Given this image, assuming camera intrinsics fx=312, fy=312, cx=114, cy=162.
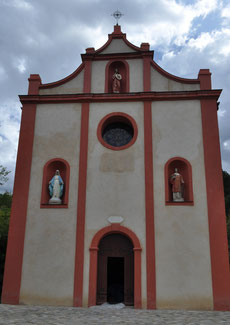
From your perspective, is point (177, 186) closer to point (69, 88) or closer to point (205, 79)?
point (205, 79)

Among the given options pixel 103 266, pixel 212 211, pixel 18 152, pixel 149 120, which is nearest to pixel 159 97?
pixel 149 120

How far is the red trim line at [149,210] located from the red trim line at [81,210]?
233 cm

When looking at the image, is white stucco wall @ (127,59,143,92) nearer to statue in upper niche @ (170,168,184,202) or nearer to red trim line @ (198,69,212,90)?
red trim line @ (198,69,212,90)

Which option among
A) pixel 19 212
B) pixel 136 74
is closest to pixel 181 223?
pixel 19 212

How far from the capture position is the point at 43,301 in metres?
10.8

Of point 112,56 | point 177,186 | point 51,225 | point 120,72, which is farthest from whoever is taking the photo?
point 120,72

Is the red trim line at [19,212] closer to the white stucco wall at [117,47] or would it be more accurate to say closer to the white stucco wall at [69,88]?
the white stucco wall at [69,88]

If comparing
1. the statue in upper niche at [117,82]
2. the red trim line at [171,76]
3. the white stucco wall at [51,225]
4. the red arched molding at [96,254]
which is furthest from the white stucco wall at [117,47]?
the red arched molding at [96,254]

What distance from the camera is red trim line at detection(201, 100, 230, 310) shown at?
412 inches

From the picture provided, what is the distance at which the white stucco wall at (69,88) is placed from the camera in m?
13.4

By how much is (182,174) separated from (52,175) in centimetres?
516

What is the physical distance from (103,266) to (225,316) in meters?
4.45

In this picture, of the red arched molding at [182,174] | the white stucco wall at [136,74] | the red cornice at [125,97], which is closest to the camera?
the red arched molding at [182,174]

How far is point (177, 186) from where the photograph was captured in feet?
38.2
